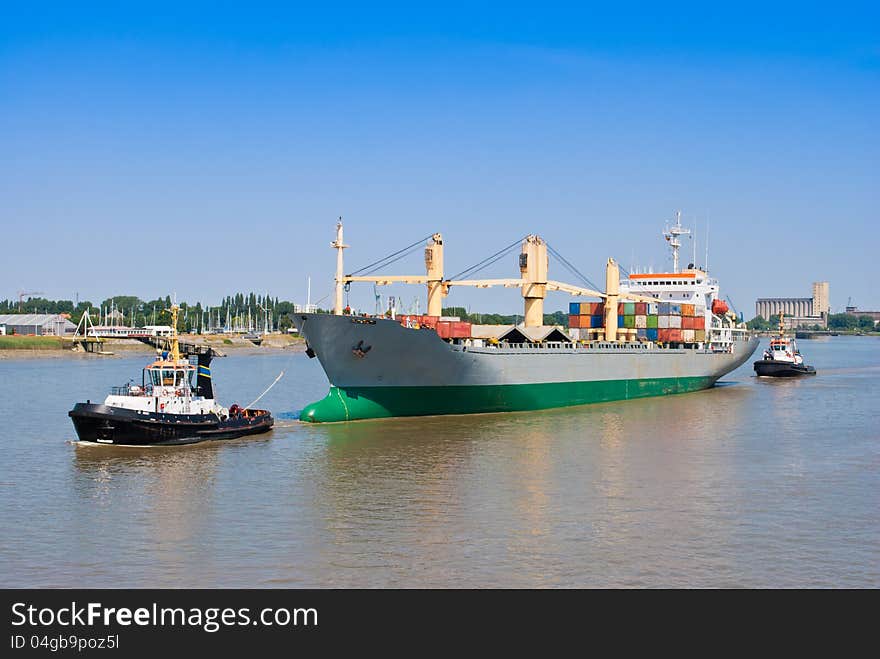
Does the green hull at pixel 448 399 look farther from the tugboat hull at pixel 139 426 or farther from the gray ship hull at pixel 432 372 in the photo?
the tugboat hull at pixel 139 426

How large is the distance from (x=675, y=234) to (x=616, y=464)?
138 ft

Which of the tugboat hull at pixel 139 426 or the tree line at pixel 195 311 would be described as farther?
the tree line at pixel 195 311

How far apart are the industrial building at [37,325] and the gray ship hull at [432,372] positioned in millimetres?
98207

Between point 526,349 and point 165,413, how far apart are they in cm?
1695

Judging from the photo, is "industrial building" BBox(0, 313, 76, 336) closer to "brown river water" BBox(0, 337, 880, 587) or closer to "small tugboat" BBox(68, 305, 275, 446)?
"brown river water" BBox(0, 337, 880, 587)

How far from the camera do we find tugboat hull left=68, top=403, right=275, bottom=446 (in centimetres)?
2698

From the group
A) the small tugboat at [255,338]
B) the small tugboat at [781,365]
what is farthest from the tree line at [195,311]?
the small tugboat at [781,365]

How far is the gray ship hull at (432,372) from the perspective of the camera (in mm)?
33344

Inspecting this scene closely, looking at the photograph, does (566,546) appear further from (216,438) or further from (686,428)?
(686,428)

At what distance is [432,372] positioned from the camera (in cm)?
3516

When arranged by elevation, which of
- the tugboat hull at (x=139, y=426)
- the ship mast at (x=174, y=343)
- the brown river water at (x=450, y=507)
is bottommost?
the brown river water at (x=450, y=507)

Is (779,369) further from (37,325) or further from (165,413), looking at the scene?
(37,325)
